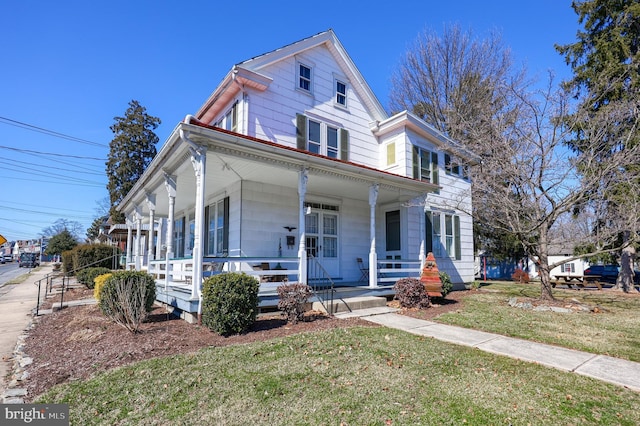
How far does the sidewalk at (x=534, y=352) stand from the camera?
14.6 feet

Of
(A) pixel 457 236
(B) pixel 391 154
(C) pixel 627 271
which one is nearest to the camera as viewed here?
(B) pixel 391 154

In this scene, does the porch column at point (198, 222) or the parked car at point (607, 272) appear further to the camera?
the parked car at point (607, 272)

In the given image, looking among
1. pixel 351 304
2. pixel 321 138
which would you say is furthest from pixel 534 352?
pixel 321 138

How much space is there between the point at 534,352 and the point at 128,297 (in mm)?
7262

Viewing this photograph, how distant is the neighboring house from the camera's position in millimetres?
8414

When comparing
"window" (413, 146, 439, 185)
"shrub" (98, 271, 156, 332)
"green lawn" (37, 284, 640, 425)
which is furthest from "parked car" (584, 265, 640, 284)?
"shrub" (98, 271, 156, 332)

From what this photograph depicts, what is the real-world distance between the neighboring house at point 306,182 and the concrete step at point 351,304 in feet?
2.34

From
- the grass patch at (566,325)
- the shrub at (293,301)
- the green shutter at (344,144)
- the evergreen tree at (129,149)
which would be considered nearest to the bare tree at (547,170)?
the grass patch at (566,325)

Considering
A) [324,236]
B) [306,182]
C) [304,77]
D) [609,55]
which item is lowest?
[324,236]

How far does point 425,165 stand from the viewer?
14.1 m

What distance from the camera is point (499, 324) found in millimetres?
7504

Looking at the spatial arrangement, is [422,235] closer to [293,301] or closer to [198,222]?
[293,301]

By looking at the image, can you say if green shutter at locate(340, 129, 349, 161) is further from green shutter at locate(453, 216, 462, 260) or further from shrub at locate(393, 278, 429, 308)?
green shutter at locate(453, 216, 462, 260)

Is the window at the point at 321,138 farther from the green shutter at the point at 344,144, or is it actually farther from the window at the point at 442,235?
the window at the point at 442,235
